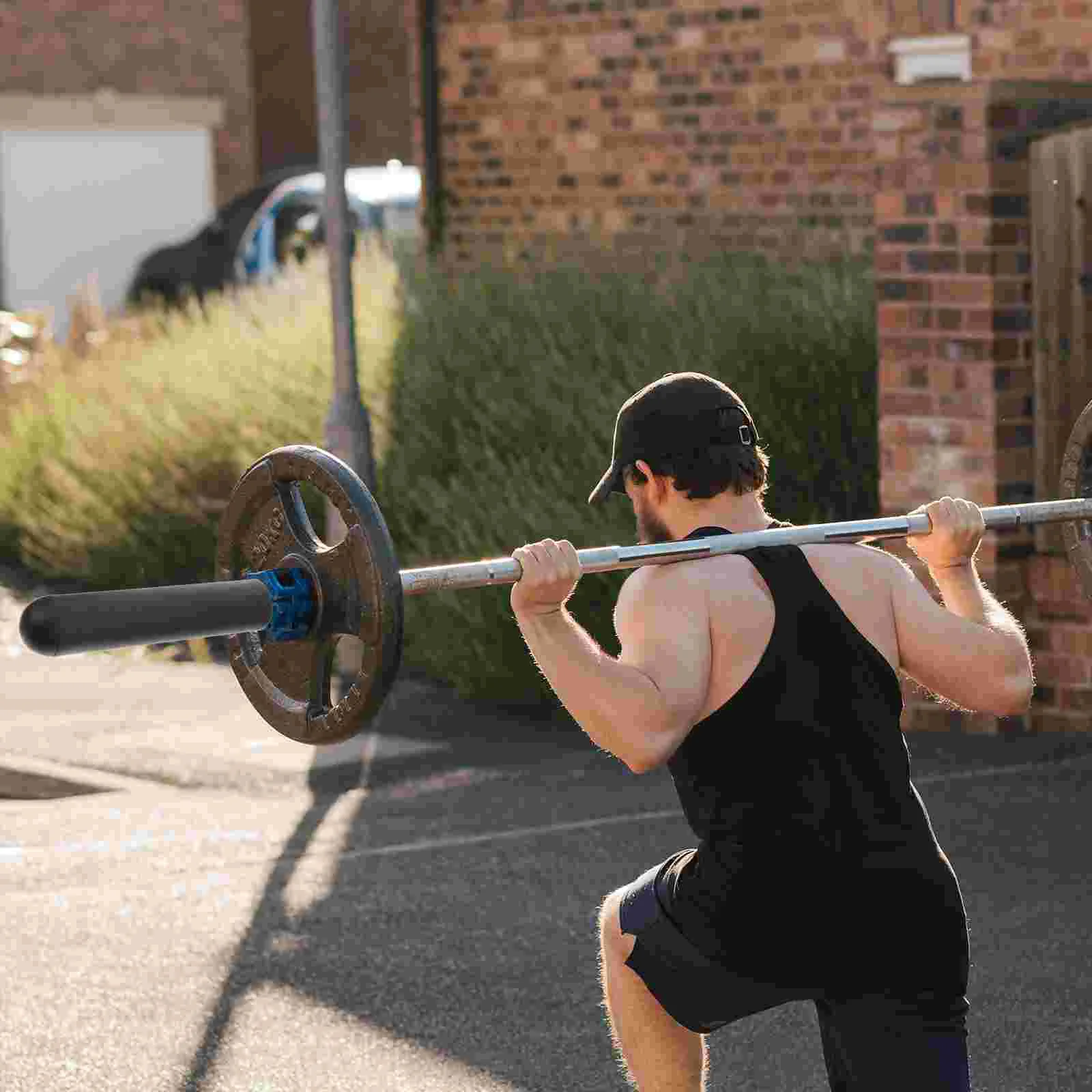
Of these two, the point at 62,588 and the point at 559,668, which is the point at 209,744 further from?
the point at 559,668

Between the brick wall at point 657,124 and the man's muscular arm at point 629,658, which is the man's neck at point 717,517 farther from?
the brick wall at point 657,124

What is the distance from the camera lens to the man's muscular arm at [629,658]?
12.9 ft

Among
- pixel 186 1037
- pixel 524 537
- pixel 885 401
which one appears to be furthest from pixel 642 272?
pixel 186 1037

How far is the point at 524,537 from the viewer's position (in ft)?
35.2

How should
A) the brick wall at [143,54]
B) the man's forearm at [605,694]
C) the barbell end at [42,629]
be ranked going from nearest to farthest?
the barbell end at [42,629], the man's forearm at [605,694], the brick wall at [143,54]

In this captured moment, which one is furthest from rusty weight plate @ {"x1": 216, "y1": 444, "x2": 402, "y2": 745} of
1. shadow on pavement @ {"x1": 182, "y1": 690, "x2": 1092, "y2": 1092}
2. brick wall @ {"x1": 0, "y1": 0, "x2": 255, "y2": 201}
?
brick wall @ {"x1": 0, "y1": 0, "x2": 255, "y2": 201}

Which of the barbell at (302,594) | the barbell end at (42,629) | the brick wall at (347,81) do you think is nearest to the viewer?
the barbell end at (42,629)

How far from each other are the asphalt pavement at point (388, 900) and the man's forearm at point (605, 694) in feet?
1.24

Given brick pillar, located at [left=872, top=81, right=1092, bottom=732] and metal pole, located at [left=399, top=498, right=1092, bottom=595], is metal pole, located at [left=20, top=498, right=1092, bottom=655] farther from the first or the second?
brick pillar, located at [left=872, top=81, right=1092, bottom=732]

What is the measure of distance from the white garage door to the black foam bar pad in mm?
23959

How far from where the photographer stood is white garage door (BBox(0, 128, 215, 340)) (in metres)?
28.3

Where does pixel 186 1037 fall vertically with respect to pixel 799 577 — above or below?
below

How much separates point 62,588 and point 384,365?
7.90 feet

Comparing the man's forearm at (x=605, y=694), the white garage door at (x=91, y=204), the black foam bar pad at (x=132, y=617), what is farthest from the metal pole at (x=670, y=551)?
the white garage door at (x=91, y=204)
